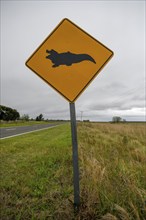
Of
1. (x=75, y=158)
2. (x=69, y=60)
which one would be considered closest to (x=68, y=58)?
(x=69, y=60)

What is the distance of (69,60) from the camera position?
6.82 ft

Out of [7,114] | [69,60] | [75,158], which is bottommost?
[75,158]

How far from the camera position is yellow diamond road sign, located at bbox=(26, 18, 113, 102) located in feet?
6.77

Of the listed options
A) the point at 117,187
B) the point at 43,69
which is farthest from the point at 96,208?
the point at 43,69

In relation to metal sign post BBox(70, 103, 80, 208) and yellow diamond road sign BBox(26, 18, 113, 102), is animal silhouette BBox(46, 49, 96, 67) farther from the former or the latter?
metal sign post BBox(70, 103, 80, 208)

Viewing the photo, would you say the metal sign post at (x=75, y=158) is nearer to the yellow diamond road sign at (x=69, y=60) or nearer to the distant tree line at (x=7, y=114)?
the yellow diamond road sign at (x=69, y=60)

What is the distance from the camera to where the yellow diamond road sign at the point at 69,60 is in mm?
2064

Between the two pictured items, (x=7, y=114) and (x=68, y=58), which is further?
(x=7, y=114)

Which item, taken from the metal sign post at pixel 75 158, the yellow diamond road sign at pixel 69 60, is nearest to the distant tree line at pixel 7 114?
the yellow diamond road sign at pixel 69 60

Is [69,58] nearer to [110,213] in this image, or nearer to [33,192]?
[110,213]

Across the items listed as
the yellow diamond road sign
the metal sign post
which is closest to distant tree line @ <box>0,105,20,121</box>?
the yellow diamond road sign

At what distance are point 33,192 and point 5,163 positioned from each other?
93.0 inches

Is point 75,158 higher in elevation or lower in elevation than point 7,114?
lower

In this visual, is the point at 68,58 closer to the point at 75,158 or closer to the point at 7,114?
the point at 75,158
